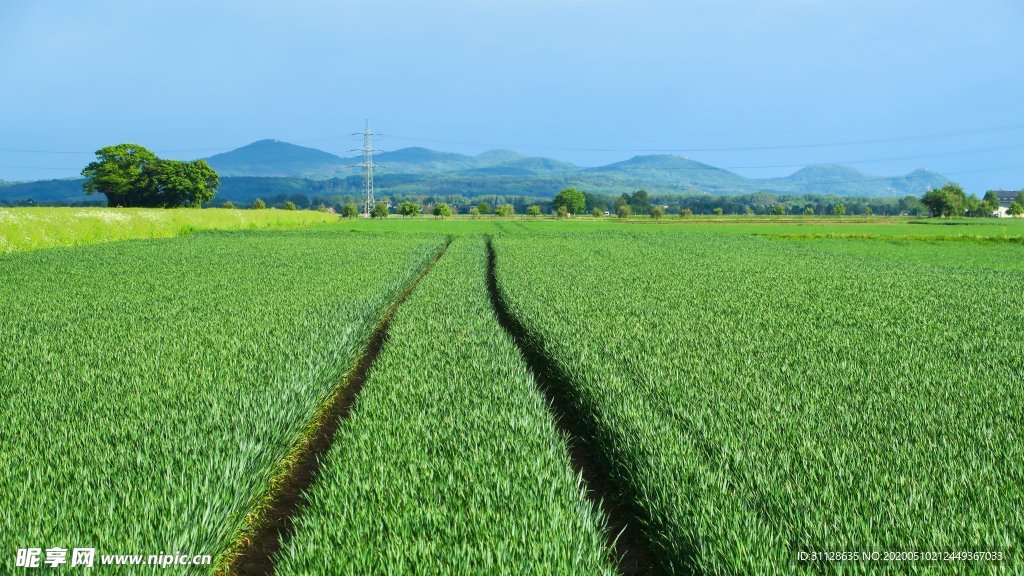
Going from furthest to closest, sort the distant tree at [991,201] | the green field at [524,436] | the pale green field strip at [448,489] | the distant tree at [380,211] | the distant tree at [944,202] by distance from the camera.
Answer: the distant tree at [991,201] → the distant tree at [380,211] → the distant tree at [944,202] → the green field at [524,436] → the pale green field strip at [448,489]

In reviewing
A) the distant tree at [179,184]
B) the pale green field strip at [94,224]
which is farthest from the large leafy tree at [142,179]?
the pale green field strip at [94,224]

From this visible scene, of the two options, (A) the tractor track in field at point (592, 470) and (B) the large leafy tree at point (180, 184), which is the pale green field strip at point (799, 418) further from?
(B) the large leafy tree at point (180, 184)

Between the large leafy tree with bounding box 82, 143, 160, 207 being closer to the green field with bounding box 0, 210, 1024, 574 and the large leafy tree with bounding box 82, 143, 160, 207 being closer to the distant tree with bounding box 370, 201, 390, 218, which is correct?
the distant tree with bounding box 370, 201, 390, 218

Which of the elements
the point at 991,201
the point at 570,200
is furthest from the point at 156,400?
the point at 991,201

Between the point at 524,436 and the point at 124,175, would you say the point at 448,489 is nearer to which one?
the point at 524,436

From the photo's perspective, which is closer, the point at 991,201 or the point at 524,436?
the point at 524,436

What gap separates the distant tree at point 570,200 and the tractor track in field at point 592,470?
167346 mm

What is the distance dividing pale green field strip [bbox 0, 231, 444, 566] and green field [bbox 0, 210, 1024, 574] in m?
0.03

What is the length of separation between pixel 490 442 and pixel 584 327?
17.2 feet

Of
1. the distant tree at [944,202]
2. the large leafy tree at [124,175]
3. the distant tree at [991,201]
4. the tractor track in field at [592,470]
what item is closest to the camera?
the tractor track in field at [592,470]

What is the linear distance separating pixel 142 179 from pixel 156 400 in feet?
303

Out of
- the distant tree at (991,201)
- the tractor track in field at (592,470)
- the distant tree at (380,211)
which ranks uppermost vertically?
the distant tree at (991,201)

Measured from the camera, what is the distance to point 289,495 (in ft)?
Result: 18.9

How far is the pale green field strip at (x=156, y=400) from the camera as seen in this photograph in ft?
12.3
